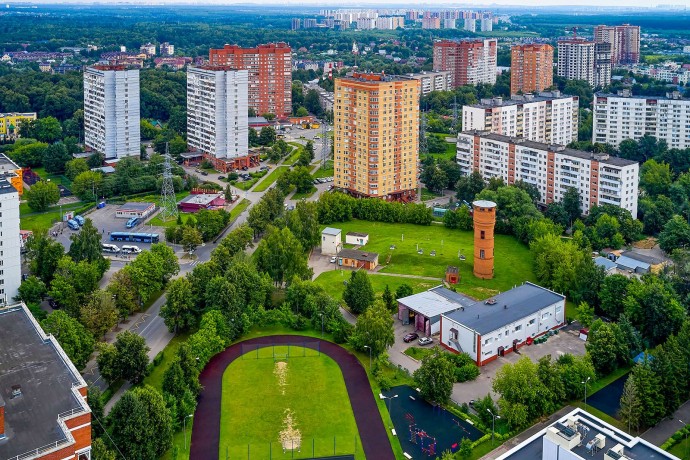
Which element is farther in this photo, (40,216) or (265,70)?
(265,70)

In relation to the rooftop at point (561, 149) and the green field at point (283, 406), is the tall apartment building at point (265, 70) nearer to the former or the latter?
the rooftop at point (561, 149)

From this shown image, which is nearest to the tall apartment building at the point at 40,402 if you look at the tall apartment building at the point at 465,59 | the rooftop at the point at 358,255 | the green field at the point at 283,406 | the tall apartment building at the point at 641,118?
the green field at the point at 283,406

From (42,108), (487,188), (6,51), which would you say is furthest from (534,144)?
(6,51)

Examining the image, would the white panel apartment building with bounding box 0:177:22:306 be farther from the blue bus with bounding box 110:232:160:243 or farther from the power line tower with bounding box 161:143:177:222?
the power line tower with bounding box 161:143:177:222

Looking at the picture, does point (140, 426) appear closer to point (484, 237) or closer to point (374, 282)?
point (374, 282)

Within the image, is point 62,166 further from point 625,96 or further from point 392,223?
point 625,96

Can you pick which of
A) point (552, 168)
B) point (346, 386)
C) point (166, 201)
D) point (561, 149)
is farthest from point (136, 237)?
point (561, 149)
